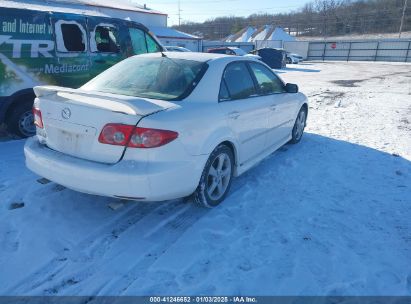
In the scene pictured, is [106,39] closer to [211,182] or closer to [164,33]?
[211,182]

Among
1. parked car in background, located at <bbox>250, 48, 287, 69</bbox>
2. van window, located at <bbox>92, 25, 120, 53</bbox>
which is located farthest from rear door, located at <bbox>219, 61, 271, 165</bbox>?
parked car in background, located at <bbox>250, 48, 287, 69</bbox>

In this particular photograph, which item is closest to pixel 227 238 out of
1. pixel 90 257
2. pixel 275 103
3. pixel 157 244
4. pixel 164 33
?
pixel 157 244

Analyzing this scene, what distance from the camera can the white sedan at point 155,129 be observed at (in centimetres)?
278

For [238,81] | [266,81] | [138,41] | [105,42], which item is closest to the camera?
[238,81]

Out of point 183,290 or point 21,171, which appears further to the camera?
point 21,171

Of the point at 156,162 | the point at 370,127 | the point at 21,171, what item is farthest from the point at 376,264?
the point at 370,127

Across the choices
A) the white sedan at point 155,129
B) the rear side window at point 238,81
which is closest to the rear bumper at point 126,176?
the white sedan at point 155,129

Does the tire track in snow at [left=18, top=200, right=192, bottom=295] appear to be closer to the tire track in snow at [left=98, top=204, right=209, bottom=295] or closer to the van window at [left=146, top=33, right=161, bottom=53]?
the tire track in snow at [left=98, top=204, right=209, bottom=295]

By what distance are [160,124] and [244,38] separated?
201 ft

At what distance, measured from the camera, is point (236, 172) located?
396cm

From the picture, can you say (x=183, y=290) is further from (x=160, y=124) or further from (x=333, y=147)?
(x=333, y=147)

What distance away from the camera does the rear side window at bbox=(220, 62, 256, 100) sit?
3773 millimetres

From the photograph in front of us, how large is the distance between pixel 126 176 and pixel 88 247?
76cm

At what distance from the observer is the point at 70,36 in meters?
5.94
